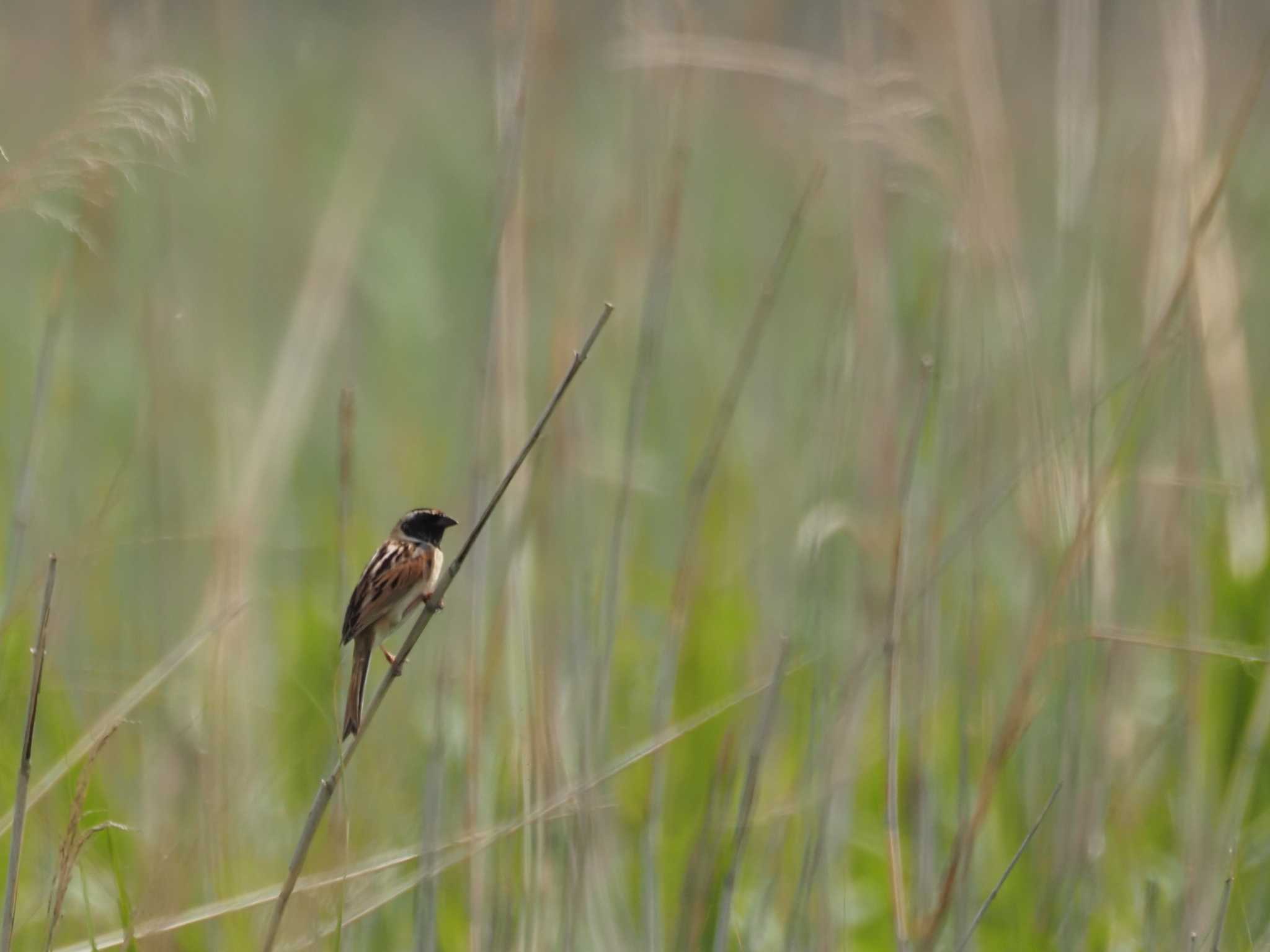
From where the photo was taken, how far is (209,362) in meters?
3.35

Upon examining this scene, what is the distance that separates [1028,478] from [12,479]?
82.0 inches

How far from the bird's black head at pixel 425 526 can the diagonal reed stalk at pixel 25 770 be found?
2.57ft

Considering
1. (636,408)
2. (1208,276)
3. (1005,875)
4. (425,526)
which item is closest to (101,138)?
(636,408)

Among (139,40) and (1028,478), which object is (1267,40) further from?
(139,40)

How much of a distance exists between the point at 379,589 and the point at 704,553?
30.7 inches

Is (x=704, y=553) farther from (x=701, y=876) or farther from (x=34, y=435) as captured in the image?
(x=34, y=435)

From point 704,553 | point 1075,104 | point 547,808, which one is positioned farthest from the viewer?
point 704,553

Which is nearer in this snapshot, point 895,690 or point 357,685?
point 895,690

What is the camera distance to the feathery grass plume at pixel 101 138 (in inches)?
58.9

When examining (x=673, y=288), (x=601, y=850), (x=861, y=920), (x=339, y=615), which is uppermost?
(x=673, y=288)

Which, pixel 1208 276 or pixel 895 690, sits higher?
pixel 1208 276

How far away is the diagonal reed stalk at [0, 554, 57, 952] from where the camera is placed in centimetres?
151

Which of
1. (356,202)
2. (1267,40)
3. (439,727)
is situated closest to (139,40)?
(356,202)

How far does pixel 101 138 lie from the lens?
1.57 meters
